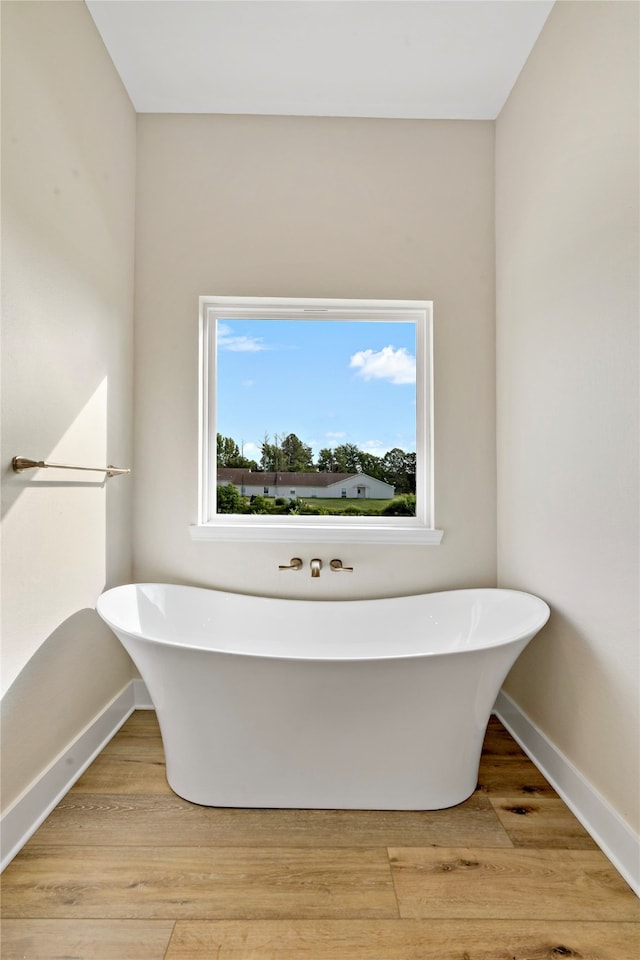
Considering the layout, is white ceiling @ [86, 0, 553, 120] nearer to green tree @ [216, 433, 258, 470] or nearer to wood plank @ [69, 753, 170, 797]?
green tree @ [216, 433, 258, 470]

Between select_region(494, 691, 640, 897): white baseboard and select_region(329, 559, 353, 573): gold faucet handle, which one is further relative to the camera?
select_region(329, 559, 353, 573): gold faucet handle

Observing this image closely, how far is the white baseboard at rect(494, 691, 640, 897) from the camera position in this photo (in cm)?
132

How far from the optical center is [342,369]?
243cm

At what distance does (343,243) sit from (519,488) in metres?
1.36

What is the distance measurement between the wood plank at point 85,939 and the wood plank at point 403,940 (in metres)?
0.05

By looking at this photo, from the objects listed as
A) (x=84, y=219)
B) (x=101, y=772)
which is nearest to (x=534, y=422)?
(x=84, y=219)

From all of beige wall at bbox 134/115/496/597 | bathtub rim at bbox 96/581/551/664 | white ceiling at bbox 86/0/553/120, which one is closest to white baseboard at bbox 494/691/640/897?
bathtub rim at bbox 96/581/551/664

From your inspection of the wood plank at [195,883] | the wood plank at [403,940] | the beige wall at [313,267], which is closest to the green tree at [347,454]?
the beige wall at [313,267]

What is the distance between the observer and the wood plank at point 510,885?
48.2 inches

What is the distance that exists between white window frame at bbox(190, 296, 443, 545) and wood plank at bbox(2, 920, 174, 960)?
4.57 feet

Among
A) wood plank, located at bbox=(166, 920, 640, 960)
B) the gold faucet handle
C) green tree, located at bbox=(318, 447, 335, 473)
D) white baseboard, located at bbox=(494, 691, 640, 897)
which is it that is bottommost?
wood plank, located at bbox=(166, 920, 640, 960)

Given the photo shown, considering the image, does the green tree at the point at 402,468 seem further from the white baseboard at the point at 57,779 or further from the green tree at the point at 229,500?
the white baseboard at the point at 57,779

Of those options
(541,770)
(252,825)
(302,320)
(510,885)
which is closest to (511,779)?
(541,770)

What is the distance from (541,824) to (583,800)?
0.15 m
